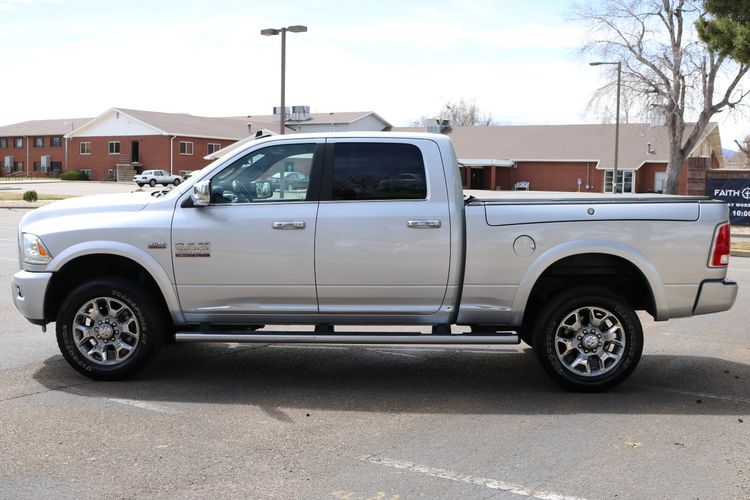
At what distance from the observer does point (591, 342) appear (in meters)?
6.89

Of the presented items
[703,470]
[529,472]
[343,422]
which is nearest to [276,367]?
[343,422]

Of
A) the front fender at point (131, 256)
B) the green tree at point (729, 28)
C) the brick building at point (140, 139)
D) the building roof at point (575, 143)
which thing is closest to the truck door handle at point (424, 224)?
the front fender at point (131, 256)

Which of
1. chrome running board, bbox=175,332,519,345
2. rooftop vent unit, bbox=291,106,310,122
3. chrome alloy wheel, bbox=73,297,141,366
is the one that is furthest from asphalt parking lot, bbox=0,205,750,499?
rooftop vent unit, bbox=291,106,310,122

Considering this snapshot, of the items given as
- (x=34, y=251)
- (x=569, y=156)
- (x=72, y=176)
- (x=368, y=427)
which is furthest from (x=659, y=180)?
(x=368, y=427)

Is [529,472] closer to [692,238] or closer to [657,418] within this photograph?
[657,418]

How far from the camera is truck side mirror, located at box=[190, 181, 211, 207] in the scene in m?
6.93

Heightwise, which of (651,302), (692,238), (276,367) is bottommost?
(276,367)

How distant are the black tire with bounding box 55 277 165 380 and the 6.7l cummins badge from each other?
0.52 m

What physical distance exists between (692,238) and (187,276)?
13.5 ft

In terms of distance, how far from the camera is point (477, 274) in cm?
689

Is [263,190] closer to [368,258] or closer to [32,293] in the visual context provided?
[368,258]

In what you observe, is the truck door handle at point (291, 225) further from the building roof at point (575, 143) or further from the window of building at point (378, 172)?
the building roof at point (575, 143)

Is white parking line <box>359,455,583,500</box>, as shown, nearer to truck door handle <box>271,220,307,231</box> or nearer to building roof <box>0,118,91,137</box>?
truck door handle <box>271,220,307,231</box>

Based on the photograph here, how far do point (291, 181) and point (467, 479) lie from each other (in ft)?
10.5
